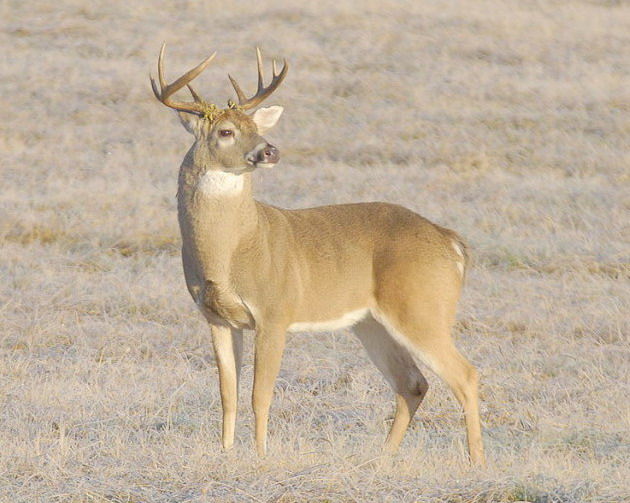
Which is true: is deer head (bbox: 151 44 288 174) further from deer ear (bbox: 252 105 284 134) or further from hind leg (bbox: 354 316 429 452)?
hind leg (bbox: 354 316 429 452)

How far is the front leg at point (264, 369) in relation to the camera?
6.19 metres

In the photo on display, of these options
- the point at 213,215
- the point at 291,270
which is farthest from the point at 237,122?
the point at 291,270

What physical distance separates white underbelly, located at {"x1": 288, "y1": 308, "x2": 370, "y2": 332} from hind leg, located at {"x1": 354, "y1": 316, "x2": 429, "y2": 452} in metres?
0.29

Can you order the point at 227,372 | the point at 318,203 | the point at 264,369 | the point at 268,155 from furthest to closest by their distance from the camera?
the point at 318,203 < the point at 227,372 < the point at 264,369 < the point at 268,155

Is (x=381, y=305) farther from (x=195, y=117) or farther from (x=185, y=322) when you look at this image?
(x=185, y=322)

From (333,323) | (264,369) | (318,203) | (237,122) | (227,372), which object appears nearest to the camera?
(264,369)

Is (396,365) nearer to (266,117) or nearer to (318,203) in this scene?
(266,117)

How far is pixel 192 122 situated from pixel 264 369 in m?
1.37

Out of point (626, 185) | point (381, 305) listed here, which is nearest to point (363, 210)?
point (381, 305)

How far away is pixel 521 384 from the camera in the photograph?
812 centimetres

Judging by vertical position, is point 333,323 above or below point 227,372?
above

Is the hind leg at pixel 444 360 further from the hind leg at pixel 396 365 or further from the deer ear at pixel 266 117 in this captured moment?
the deer ear at pixel 266 117

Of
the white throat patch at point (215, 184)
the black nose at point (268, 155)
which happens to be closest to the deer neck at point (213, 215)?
the white throat patch at point (215, 184)

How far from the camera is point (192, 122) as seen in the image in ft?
21.0
